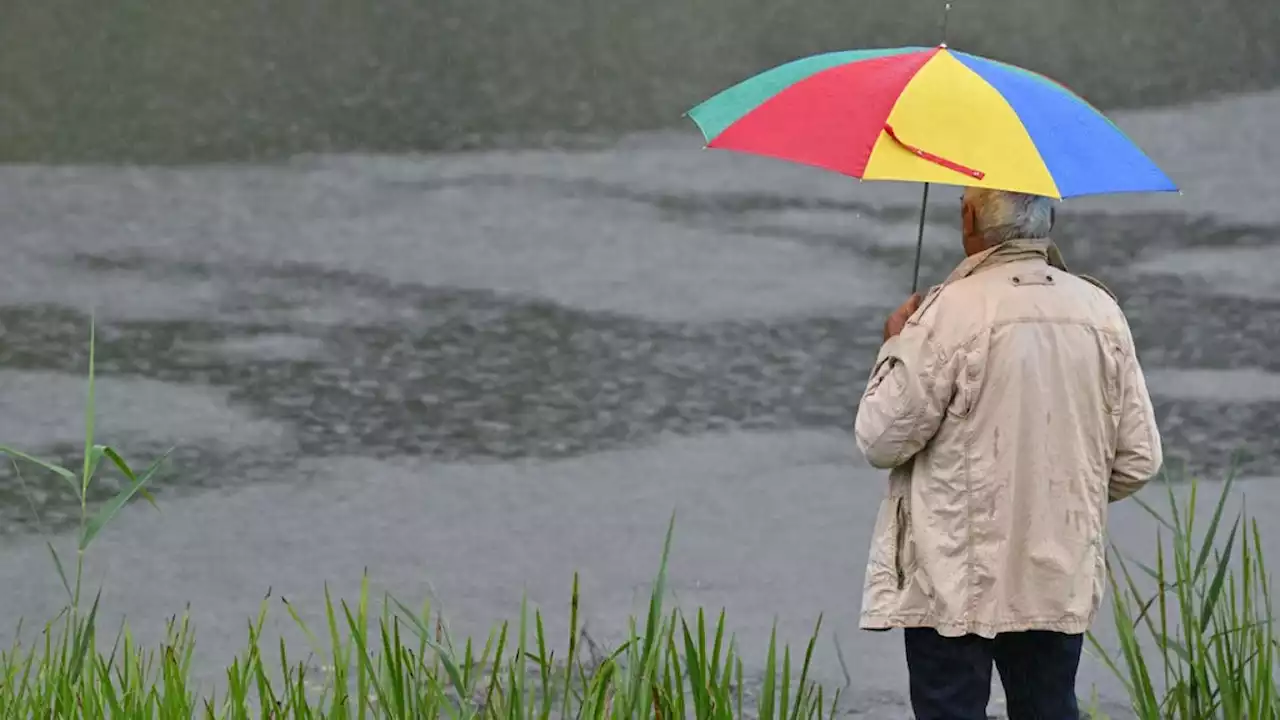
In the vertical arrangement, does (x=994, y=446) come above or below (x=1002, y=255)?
below

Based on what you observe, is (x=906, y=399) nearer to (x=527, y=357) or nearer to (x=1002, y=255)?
(x=1002, y=255)

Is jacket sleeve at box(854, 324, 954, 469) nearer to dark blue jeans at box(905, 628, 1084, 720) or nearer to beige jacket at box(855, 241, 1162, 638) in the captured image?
beige jacket at box(855, 241, 1162, 638)

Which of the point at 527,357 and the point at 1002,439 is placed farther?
the point at 527,357

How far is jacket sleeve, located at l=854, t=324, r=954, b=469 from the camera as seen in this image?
2020 millimetres

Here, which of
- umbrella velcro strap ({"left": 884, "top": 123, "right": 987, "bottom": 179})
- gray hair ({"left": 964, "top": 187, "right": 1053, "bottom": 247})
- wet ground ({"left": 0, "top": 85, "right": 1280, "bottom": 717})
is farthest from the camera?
wet ground ({"left": 0, "top": 85, "right": 1280, "bottom": 717})

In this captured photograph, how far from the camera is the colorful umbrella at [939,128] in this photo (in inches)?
77.8

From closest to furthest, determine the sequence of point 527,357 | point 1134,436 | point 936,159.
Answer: point 936,159 → point 1134,436 → point 527,357

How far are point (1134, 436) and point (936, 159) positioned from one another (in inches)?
17.6

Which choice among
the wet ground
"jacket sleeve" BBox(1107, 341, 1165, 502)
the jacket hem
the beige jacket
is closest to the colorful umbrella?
the beige jacket

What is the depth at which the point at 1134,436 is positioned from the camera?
211 centimetres

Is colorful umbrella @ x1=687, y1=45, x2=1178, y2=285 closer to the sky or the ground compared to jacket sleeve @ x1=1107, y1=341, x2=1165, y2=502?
closer to the sky

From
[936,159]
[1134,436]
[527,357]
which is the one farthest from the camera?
[527,357]

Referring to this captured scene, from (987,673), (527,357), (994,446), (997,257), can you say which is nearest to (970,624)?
(987,673)

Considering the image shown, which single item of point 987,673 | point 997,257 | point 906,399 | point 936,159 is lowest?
point 987,673
